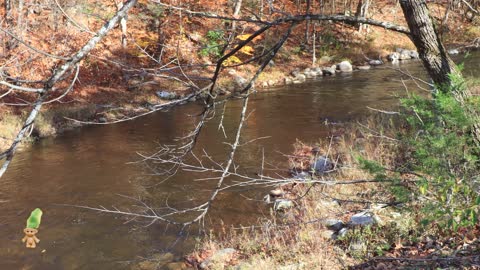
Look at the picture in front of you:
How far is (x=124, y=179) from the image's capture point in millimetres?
9797

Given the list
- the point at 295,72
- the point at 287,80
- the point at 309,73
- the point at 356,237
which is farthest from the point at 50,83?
the point at 309,73

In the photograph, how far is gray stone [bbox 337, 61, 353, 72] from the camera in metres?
23.6

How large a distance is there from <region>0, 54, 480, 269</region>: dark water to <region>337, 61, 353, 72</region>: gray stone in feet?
18.4

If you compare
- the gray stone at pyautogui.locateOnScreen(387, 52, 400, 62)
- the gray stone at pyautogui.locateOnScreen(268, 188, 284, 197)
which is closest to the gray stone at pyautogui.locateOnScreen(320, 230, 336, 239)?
the gray stone at pyautogui.locateOnScreen(268, 188, 284, 197)

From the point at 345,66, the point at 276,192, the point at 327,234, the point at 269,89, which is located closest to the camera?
the point at 327,234

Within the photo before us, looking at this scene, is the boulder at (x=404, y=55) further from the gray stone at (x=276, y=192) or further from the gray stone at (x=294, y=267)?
the gray stone at (x=294, y=267)

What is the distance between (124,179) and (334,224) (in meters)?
5.28

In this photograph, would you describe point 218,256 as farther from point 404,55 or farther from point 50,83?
point 404,55

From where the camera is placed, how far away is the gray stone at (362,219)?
5.57 m

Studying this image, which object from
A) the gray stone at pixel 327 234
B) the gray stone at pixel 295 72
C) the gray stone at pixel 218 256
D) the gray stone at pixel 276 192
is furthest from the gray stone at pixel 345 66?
the gray stone at pixel 218 256

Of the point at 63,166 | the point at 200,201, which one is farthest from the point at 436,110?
the point at 63,166

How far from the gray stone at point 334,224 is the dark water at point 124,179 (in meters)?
1.51

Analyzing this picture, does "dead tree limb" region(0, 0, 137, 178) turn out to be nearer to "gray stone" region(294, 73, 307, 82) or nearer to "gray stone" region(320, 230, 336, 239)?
"gray stone" region(320, 230, 336, 239)

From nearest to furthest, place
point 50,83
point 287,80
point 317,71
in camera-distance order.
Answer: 1. point 50,83
2. point 287,80
3. point 317,71
